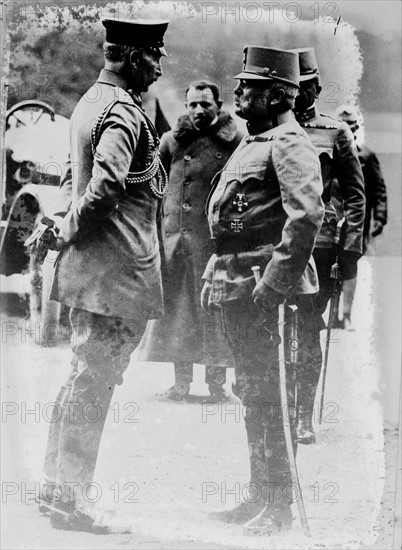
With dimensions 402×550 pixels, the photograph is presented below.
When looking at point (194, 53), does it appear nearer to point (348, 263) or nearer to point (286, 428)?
point (348, 263)

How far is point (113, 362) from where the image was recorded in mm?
3314

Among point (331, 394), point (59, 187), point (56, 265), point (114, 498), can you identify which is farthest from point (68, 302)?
point (331, 394)

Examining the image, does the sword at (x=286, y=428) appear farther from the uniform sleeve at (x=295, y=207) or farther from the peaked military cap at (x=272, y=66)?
the peaked military cap at (x=272, y=66)

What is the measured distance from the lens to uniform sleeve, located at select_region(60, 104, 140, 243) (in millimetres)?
3209

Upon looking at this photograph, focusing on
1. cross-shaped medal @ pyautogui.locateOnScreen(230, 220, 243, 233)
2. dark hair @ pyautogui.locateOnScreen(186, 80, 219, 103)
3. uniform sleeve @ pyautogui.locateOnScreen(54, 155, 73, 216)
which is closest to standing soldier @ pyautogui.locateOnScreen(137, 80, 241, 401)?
dark hair @ pyautogui.locateOnScreen(186, 80, 219, 103)

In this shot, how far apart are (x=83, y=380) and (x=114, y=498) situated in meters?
0.45

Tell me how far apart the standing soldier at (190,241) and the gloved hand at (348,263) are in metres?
0.48

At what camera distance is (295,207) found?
3234 millimetres

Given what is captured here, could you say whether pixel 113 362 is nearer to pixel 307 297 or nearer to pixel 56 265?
pixel 56 265

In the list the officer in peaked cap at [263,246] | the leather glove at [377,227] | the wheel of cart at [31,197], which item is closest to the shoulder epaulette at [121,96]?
the wheel of cart at [31,197]

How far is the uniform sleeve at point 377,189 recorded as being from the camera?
11.0 ft

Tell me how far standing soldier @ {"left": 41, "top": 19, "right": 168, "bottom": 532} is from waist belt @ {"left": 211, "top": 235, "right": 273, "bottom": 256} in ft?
0.71

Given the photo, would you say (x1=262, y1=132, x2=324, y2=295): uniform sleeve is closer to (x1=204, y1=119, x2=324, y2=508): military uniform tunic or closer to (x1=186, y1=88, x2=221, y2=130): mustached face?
(x1=204, y1=119, x2=324, y2=508): military uniform tunic

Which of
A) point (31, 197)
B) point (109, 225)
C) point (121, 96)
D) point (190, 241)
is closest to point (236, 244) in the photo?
point (190, 241)
